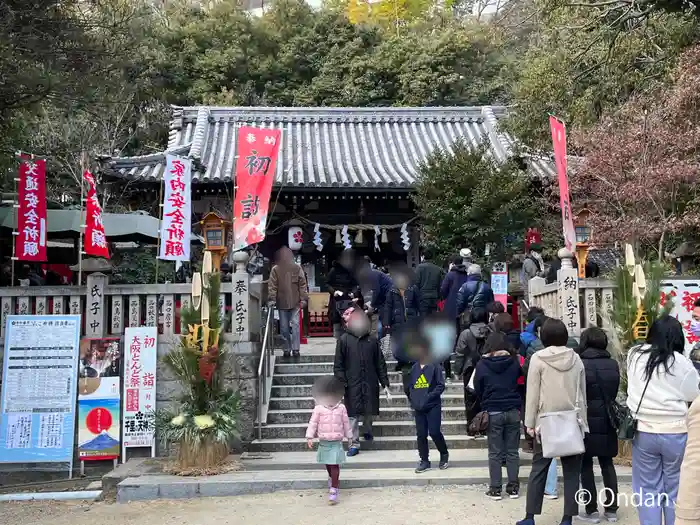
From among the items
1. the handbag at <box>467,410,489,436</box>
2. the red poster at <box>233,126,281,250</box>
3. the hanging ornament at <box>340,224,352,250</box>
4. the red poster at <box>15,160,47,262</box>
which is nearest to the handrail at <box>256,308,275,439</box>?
the red poster at <box>233,126,281,250</box>

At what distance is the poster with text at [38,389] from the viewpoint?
26.8 feet

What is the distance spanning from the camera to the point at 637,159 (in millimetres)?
12320

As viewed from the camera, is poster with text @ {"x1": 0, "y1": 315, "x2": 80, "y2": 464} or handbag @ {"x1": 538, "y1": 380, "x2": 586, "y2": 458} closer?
handbag @ {"x1": 538, "y1": 380, "x2": 586, "y2": 458}

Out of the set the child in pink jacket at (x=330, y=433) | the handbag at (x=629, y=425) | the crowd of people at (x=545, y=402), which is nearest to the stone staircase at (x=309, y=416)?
the crowd of people at (x=545, y=402)

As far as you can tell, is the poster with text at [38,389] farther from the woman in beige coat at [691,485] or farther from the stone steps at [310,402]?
the woman in beige coat at [691,485]

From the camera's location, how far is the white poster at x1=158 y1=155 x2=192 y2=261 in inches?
356

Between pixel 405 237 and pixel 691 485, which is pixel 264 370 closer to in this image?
pixel 691 485

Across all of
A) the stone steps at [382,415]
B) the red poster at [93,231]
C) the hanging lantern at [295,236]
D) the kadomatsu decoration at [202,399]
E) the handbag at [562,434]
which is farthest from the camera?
the hanging lantern at [295,236]

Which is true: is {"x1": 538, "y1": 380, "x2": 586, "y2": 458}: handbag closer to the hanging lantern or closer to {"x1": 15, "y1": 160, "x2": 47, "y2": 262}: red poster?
{"x1": 15, "y1": 160, "x2": 47, "y2": 262}: red poster

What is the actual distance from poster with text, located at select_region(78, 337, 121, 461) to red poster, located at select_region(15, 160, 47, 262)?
7.32ft

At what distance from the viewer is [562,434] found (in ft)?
17.1

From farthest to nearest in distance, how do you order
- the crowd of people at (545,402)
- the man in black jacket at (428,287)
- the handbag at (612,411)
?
the man in black jacket at (428,287), the handbag at (612,411), the crowd of people at (545,402)

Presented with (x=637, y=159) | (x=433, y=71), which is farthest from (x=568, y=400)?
(x=433, y=71)

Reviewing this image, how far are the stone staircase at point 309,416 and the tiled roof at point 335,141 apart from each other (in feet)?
20.4
